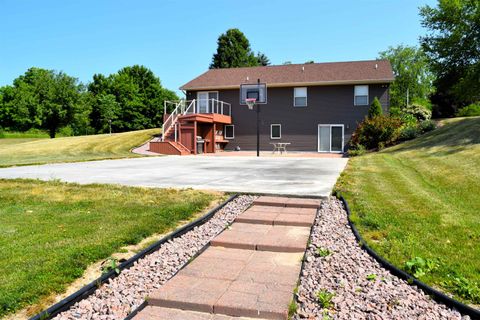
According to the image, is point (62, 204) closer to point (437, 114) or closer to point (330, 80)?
point (330, 80)

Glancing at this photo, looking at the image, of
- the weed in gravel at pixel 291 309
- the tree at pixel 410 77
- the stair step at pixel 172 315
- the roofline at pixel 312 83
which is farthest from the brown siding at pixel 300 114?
the tree at pixel 410 77

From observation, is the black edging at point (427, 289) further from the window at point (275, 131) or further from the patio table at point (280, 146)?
the window at point (275, 131)

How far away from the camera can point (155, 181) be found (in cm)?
841

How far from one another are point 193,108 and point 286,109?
21.3 ft

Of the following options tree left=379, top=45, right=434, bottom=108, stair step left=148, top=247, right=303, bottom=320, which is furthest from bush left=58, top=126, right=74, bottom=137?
stair step left=148, top=247, right=303, bottom=320

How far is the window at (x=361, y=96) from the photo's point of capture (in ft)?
79.3

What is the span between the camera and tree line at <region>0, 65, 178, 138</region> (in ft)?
136

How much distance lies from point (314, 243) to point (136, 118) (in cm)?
4543

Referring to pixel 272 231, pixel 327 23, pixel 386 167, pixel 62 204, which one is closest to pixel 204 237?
pixel 272 231

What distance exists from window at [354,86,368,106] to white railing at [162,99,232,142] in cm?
878

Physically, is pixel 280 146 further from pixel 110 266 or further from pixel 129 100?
pixel 129 100

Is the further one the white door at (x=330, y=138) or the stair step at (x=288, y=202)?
the white door at (x=330, y=138)

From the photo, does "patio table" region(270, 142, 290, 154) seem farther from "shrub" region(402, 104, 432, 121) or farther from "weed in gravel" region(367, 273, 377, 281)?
"weed in gravel" region(367, 273, 377, 281)

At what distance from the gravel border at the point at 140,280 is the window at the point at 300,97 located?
21731 millimetres
